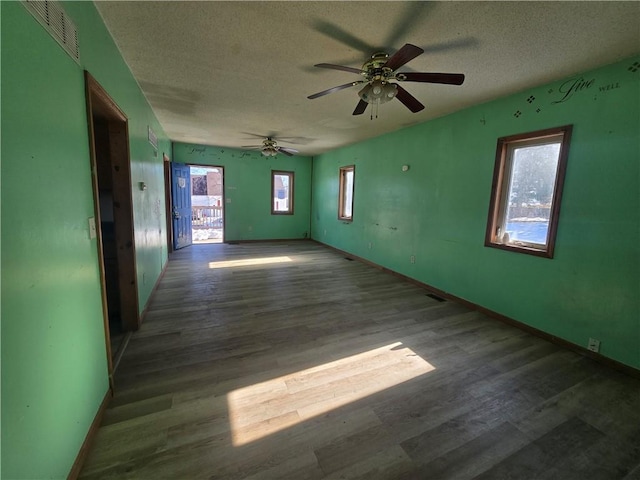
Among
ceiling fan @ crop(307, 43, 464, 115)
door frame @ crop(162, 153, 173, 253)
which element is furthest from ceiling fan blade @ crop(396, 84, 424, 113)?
door frame @ crop(162, 153, 173, 253)

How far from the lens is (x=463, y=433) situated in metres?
1.59

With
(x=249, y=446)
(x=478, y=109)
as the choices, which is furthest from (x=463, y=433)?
(x=478, y=109)

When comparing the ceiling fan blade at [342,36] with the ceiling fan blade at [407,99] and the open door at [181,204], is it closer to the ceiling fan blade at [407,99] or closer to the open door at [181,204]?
the ceiling fan blade at [407,99]

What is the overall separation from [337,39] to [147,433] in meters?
2.94

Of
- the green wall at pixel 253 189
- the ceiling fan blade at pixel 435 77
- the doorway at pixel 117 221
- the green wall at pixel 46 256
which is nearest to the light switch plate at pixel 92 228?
the green wall at pixel 46 256

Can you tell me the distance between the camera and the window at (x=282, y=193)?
7.62 m

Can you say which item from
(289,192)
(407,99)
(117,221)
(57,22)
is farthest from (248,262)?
(57,22)

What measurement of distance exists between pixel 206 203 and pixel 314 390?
36.3 feet

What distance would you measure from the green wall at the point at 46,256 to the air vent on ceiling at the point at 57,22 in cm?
4

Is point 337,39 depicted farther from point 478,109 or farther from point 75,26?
point 478,109

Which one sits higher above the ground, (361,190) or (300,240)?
(361,190)

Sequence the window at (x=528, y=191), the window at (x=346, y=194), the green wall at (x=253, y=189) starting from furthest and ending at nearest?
the green wall at (x=253, y=189) < the window at (x=346, y=194) < the window at (x=528, y=191)

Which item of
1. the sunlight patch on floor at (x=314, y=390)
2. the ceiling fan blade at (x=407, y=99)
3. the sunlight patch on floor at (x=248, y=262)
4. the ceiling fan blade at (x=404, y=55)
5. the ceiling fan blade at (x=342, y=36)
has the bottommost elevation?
the sunlight patch on floor at (x=314, y=390)

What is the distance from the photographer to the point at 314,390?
191cm
